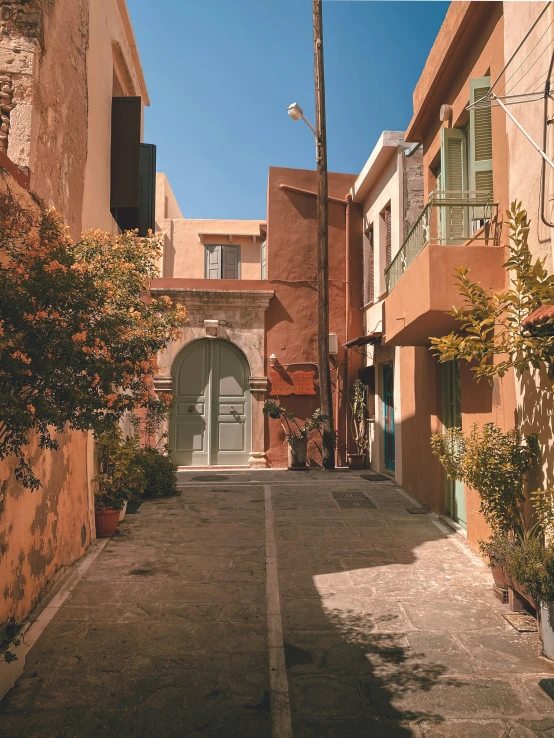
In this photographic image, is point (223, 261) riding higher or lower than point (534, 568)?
higher

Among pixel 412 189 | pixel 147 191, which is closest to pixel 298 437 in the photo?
pixel 412 189

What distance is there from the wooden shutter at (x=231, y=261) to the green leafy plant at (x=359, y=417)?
6563mm

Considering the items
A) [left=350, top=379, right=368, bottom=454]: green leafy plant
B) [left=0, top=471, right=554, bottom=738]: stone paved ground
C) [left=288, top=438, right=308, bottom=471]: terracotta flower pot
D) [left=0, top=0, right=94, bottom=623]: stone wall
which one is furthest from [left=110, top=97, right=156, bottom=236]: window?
[left=350, top=379, right=368, bottom=454]: green leafy plant

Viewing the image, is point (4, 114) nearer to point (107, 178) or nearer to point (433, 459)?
point (107, 178)

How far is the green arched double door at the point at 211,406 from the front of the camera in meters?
14.6

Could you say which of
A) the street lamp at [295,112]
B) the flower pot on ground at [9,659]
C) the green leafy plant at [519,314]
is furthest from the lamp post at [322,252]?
the flower pot on ground at [9,659]

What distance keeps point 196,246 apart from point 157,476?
35.8ft

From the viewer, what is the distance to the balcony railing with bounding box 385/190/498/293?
6.38m

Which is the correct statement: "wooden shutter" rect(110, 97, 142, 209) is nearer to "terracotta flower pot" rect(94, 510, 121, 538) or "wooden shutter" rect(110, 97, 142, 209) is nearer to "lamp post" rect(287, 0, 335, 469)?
"terracotta flower pot" rect(94, 510, 121, 538)

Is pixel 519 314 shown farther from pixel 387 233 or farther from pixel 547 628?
pixel 387 233

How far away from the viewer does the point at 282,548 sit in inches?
272

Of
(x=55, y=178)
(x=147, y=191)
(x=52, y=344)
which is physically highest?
(x=147, y=191)

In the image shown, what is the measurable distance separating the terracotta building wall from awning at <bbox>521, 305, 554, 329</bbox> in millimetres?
10476

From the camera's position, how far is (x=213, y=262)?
63.0 feet
